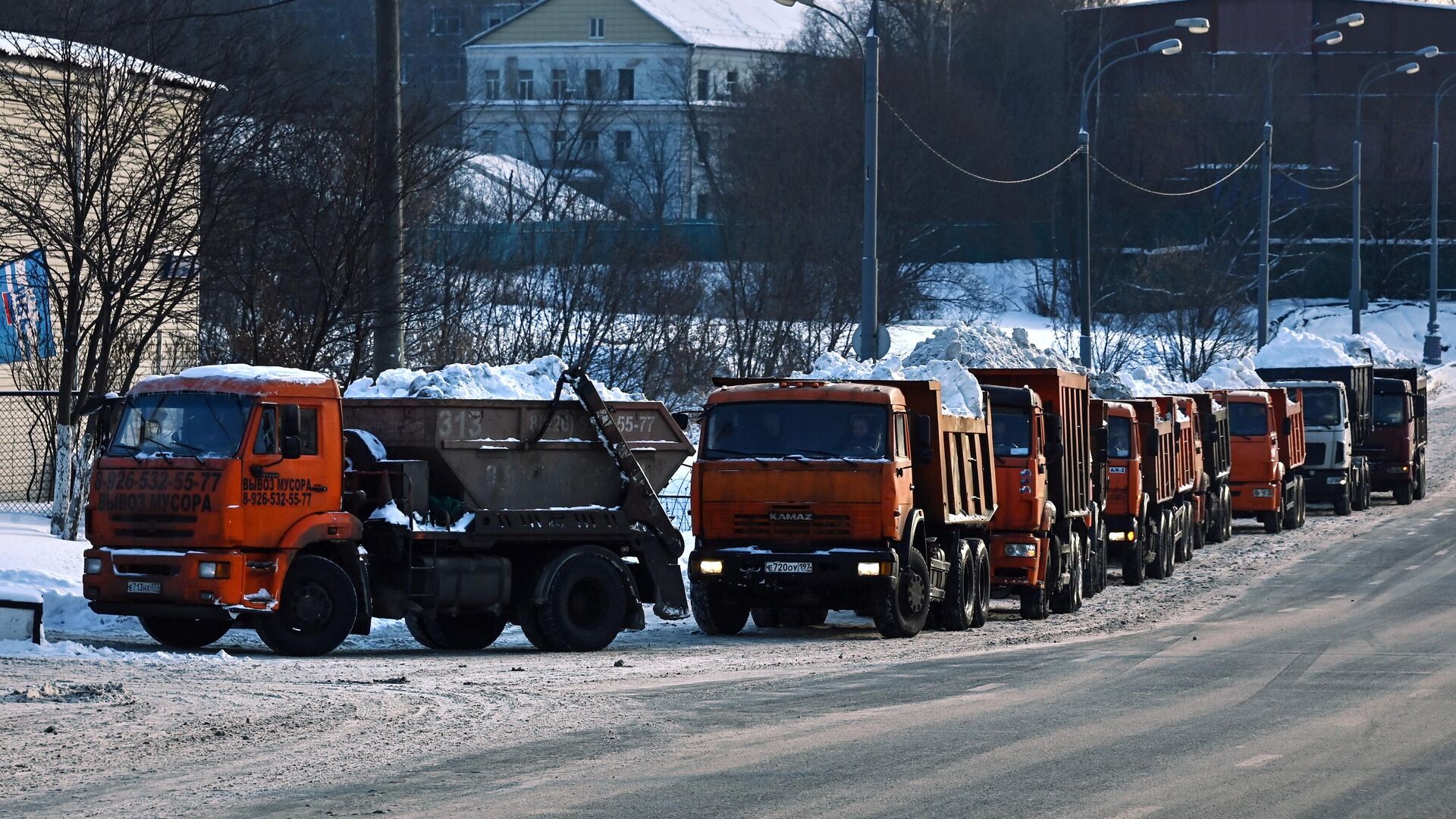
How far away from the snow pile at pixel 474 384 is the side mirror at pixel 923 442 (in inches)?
109

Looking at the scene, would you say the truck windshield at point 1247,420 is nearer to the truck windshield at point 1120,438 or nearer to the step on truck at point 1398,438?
the step on truck at point 1398,438

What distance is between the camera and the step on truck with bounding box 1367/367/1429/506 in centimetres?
3950

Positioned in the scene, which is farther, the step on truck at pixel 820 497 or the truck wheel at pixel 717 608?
the truck wheel at pixel 717 608

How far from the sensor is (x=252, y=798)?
938cm

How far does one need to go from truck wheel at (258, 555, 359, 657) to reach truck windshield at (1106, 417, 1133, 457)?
38.6ft

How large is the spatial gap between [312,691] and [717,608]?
610 centimetres

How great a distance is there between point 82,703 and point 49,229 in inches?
390

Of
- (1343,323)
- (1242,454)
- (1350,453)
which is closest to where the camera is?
(1242,454)

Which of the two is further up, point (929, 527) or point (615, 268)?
point (615, 268)

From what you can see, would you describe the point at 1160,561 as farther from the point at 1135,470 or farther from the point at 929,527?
the point at 929,527

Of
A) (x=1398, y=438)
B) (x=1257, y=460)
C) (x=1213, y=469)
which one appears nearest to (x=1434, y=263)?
(x=1398, y=438)

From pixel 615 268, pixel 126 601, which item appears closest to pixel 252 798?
pixel 126 601

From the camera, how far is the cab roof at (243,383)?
50.8 feet

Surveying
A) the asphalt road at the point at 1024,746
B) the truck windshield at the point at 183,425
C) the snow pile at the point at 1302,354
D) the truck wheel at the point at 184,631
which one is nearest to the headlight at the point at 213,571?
the truck windshield at the point at 183,425
